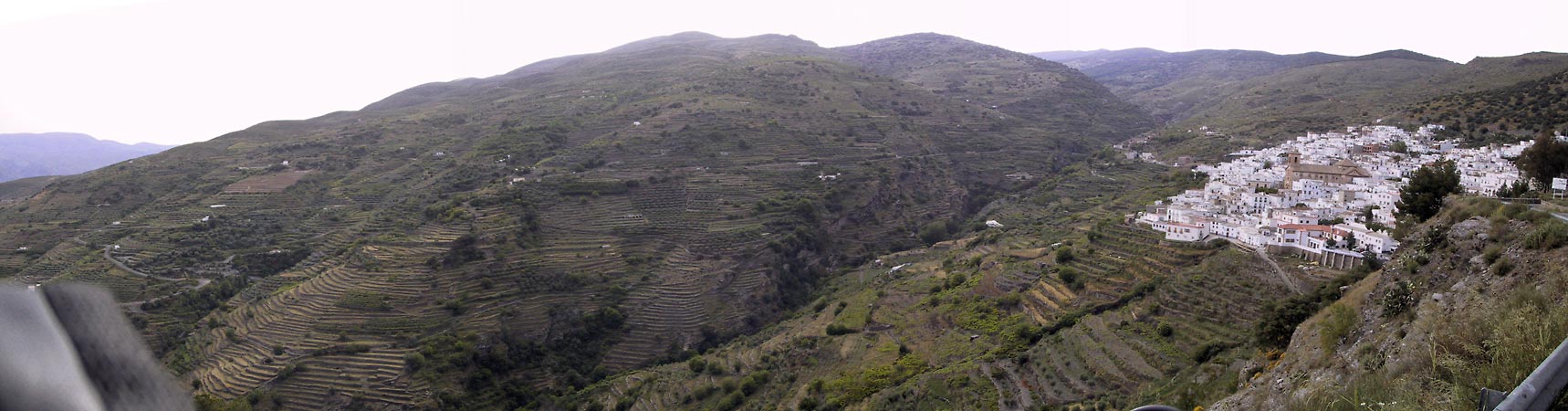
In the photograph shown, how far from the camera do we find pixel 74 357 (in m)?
1.62

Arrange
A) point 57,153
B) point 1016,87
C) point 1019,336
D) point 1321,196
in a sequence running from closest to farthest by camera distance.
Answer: point 1019,336 < point 1321,196 < point 57,153 < point 1016,87

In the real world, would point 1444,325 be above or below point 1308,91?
below

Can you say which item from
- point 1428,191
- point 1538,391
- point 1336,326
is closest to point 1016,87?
point 1428,191

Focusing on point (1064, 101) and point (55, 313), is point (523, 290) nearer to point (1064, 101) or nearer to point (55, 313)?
A: point (55, 313)

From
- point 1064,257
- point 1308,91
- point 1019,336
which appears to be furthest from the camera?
point 1308,91

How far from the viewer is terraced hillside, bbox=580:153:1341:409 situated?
15867 millimetres

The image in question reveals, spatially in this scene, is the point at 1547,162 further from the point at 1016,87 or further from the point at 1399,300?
the point at 1016,87

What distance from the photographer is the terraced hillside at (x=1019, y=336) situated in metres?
15.9

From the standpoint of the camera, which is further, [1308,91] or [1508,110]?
[1308,91]

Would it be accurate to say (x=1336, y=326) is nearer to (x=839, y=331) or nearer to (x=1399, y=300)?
(x=1399, y=300)

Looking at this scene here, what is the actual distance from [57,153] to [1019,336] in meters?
91.6

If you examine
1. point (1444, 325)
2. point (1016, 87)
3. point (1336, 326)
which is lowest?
point (1336, 326)

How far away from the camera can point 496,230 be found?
96.6 feet

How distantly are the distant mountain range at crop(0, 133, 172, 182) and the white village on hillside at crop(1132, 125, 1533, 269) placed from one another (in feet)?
174
